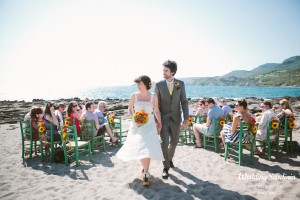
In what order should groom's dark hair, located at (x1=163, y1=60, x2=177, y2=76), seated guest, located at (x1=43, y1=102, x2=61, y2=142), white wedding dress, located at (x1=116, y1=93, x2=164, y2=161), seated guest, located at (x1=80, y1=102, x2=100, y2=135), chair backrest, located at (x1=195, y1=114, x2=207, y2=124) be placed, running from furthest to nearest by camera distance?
→ 1. chair backrest, located at (x1=195, y1=114, x2=207, y2=124)
2. seated guest, located at (x1=80, y1=102, x2=100, y2=135)
3. seated guest, located at (x1=43, y1=102, x2=61, y2=142)
4. groom's dark hair, located at (x1=163, y1=60, x2=177, y2=76)
5. white wedding dress, located at (x1=116, y1=93, x2=164, y2=161)

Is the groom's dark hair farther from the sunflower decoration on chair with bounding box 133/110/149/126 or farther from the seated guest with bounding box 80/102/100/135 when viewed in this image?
the seated guest with bounding box 80/102/100/135

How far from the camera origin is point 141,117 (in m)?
4.08

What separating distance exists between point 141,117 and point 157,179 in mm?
1536

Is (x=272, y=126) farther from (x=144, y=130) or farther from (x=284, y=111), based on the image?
(x=144, y=130)

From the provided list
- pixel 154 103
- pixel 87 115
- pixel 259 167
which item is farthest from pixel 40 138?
pixel 259 167

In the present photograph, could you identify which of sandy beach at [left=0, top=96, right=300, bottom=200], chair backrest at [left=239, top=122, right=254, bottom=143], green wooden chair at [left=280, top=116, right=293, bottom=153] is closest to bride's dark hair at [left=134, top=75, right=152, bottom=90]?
sandy beach at [left=0, top=96, right=300, bottom=200]

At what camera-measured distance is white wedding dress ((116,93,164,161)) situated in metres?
4.00

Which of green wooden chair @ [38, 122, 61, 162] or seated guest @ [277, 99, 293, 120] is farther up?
seated guest @ [277, 99, 293, 120]

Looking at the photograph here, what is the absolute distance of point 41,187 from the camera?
432cm

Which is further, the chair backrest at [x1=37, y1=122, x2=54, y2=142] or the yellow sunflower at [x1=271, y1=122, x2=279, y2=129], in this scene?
the chair backrest at [x1=37, y1=122, x2=54, y2=142]

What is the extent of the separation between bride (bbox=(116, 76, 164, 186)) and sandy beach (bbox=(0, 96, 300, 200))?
1.99 feet

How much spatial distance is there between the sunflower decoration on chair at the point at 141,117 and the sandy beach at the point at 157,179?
1.34m

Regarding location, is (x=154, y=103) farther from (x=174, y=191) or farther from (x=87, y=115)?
(x=87, y=115)

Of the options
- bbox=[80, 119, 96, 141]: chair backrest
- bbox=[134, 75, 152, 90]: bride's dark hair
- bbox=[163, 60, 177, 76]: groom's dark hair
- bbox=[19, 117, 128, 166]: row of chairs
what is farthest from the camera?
bbox=[80, 119, 96, 141]: chair backrest
